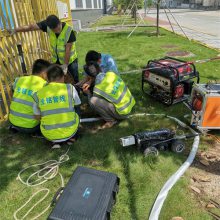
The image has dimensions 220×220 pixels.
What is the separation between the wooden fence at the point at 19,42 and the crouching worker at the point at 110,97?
1769 millimetres

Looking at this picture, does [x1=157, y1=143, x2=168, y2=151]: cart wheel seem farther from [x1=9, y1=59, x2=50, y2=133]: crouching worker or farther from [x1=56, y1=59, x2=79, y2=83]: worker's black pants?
[x1=56, y1=59, x2=79, y2=83]: worker's black pants

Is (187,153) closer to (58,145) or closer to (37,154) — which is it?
(58,145)

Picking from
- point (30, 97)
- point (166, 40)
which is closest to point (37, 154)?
point (30, 97)

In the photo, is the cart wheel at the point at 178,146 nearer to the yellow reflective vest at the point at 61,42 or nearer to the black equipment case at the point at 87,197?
the black equipment case at the point at 87,197

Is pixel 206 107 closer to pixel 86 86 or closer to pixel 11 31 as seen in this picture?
pixel 86 86

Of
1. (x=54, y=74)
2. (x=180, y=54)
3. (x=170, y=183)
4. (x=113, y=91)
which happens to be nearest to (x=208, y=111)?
(x=170, y=183)

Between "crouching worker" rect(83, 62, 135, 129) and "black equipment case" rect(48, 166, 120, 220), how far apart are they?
1.56 m

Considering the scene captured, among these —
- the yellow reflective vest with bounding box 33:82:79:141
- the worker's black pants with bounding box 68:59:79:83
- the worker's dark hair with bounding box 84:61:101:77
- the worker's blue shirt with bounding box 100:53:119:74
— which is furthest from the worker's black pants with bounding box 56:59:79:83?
the yellow reflective vest with bounding box 33:82:79:141

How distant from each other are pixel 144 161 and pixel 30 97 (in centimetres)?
205

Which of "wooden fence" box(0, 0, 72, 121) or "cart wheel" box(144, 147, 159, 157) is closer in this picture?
"cart wheel" box(144, 147, 159, 157)

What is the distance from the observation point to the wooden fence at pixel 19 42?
4875 millimetres

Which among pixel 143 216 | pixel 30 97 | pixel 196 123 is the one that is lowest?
pixel 143 216

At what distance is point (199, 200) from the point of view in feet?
9.50

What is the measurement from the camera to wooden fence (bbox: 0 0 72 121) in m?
4.88
